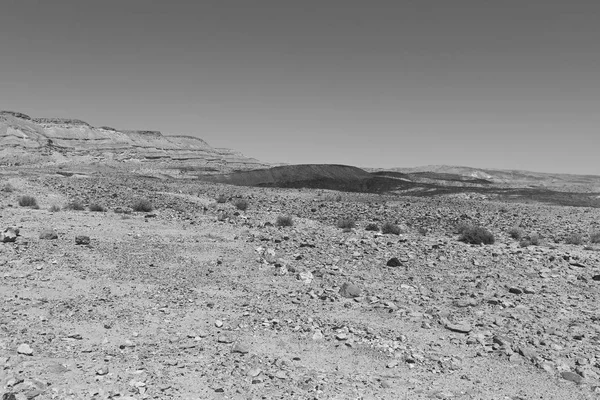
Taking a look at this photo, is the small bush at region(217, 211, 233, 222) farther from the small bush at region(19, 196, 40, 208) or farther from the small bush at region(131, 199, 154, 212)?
the small bush at region(19, 196, 40, 208)

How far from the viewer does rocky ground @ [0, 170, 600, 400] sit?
5465 millimetres

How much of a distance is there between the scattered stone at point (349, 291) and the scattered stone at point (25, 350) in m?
5.11

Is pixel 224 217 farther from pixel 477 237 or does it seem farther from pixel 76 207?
pixel 477 237

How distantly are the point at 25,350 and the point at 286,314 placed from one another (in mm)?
3677

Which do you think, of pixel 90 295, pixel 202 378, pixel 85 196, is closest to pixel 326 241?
pixel 90 295

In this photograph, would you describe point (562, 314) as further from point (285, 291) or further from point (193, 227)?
point (193, 227)

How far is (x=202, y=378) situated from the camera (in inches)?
214

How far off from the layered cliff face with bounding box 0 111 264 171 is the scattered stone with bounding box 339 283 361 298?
75.2 m

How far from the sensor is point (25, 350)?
567 centimetres

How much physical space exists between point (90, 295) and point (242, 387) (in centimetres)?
388

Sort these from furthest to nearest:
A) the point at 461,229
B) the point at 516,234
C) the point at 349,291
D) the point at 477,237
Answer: the point at 461,229, the point at 516,234, the point at 477,237, the point at 349,291

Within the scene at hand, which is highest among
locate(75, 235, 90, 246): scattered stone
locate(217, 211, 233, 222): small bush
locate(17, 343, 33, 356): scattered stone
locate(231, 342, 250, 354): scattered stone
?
locate(217, 211, 233, 222): small bush

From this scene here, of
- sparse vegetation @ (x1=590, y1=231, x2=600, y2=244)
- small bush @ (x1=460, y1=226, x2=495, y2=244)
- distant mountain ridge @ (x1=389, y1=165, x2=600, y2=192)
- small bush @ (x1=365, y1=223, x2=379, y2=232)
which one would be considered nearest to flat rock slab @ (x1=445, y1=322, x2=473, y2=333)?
small bush @ (x1=460, y1=226, x2=495, y2=244)

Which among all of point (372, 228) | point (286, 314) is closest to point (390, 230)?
point (372, 228)
